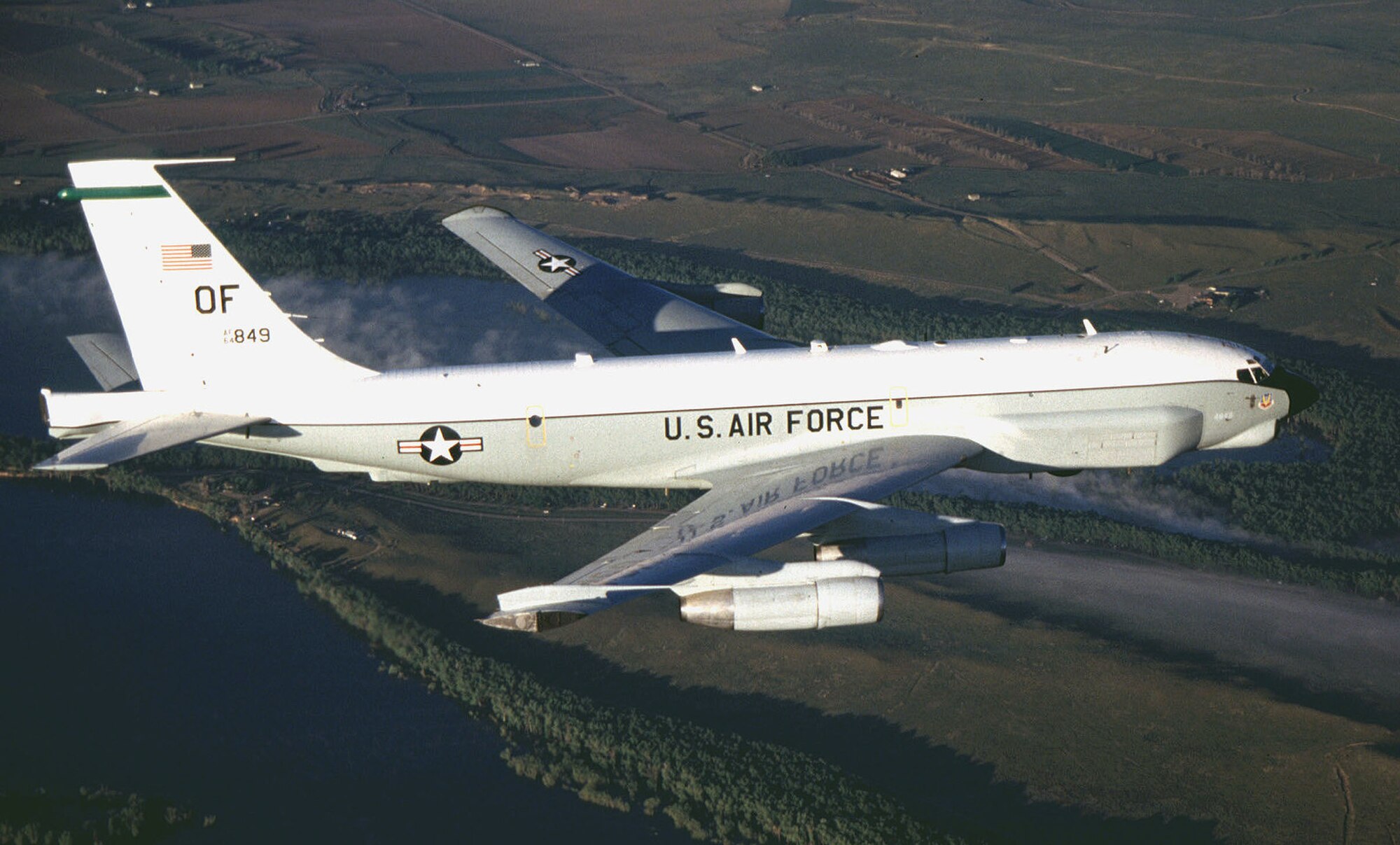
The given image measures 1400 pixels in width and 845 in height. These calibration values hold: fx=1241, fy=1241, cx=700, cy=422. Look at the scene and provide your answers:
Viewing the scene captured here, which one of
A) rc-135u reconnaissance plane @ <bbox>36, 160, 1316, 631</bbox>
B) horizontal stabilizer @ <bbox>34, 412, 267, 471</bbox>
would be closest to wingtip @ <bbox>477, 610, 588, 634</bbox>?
rc-135u reconnaissance plane @ <bbox>36, 160, 1316, 631</bbox>

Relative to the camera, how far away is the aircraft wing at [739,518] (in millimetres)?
31875

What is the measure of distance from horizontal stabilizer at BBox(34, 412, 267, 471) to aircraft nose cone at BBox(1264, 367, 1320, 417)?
3636cm

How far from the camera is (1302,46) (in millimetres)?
186000

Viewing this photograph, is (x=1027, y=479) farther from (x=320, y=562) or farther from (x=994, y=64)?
(x=994, y=64)

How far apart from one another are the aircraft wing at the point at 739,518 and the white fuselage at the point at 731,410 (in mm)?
878

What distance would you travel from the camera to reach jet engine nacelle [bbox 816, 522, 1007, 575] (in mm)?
39875

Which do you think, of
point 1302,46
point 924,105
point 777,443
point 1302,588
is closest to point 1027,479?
point 1302,588

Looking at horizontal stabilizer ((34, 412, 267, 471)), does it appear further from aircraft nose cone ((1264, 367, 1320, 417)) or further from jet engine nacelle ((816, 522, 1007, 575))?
aircraft nose cone ((1264, 367, 1320, 417))

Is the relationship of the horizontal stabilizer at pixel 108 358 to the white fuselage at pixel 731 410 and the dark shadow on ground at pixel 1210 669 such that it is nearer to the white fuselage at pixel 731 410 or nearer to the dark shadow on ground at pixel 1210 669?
the white fuselage at pixel 731 410

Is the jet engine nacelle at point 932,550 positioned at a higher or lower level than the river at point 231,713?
higher

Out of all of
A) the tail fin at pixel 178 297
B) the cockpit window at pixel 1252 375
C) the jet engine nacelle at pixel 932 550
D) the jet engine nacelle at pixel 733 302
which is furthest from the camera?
the jet engine nacelle at pixel 733 302

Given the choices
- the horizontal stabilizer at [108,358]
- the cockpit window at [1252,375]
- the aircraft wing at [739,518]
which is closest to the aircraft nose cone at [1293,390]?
the cockpit window at [1252,375]

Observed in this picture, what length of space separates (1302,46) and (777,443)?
17669cm

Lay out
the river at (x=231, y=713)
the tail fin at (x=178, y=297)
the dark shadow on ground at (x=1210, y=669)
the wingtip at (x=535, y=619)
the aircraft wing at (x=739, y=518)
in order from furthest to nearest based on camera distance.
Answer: the dark shadow on ground at (x=1210, y=669) < the river at (x=231, y=713) < the tail fin at (x=178, y=297) < the aircraft wing at (x=739, y=518) < the wingtip at (x=535, y=619)
